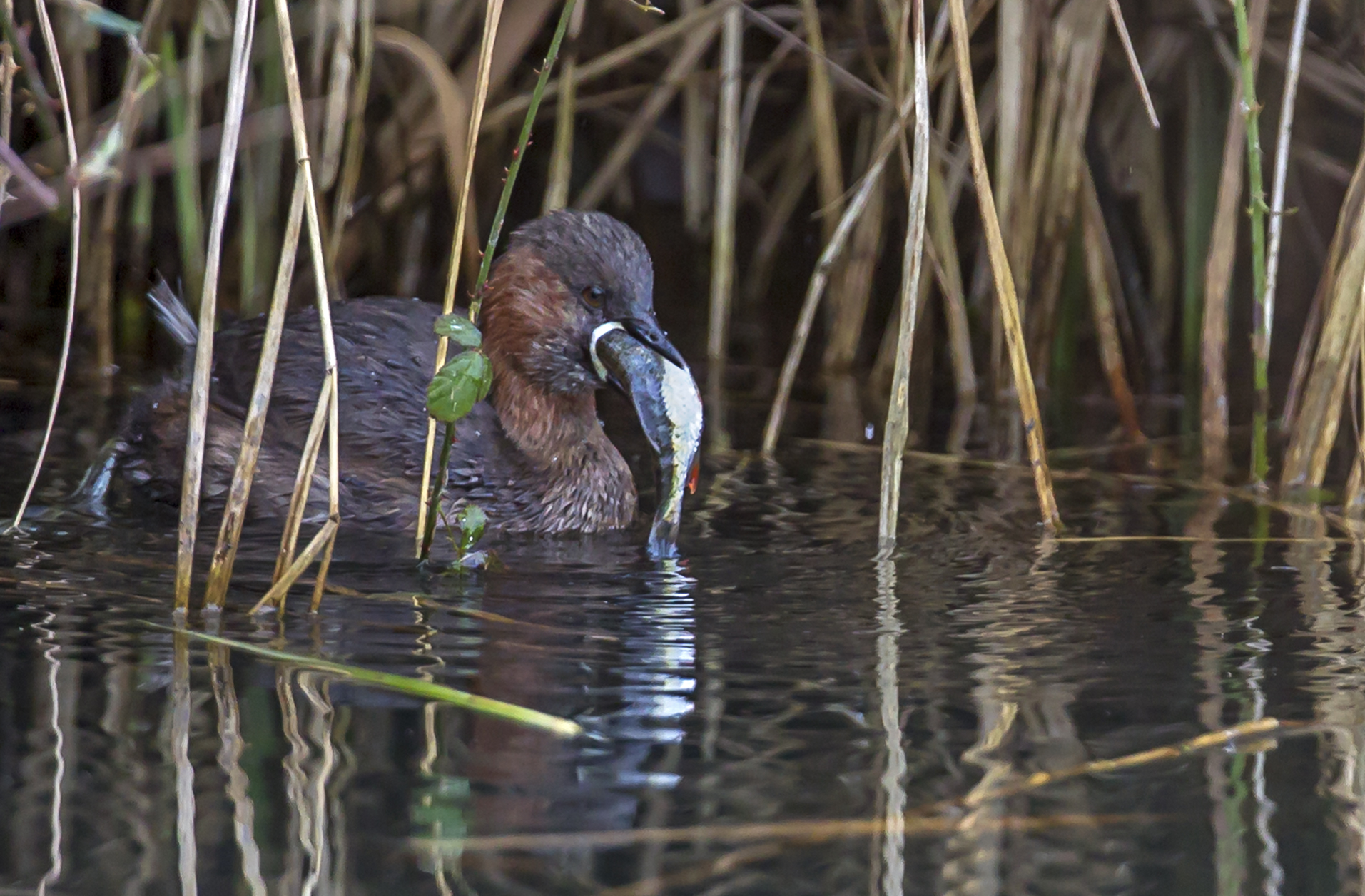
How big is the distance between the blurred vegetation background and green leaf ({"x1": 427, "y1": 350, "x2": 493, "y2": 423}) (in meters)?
1.33

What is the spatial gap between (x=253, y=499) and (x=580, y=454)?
2.43 ft

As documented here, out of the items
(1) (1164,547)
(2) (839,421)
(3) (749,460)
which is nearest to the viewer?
(1) (1164,547)

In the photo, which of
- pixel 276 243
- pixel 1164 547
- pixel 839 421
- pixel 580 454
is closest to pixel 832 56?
pixel 839 421

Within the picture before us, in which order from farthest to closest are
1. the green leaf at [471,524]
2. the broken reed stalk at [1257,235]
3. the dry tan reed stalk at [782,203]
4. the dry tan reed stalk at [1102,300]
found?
the dry tan reed stalk at [782,203] < the dry tan reed stalk at [1102,300] < the broken reed stalk at [1257,235] < the green leaf at [471,524]

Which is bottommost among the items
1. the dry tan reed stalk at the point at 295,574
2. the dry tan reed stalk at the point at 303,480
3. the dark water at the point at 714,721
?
the dark water at the point at 714,721

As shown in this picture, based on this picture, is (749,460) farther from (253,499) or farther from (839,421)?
(253,499)

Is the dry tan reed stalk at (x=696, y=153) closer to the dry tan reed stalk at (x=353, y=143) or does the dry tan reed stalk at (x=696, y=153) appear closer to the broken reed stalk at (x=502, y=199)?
the dry tan reed stalk at (x=353, y=143)

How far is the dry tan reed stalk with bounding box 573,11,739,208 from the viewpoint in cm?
590

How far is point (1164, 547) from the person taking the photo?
376 cm

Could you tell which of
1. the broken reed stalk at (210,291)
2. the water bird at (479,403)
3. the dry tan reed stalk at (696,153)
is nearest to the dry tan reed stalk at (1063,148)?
the dry tan reed stalk at (696,153)

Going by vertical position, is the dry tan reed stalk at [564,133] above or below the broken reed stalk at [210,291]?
above

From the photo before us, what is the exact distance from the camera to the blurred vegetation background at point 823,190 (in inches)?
198

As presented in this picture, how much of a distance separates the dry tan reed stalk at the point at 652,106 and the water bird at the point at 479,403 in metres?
1.72

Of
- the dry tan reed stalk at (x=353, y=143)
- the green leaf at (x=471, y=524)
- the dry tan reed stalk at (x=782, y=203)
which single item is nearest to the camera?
the green leaf at (x=471, y=524)
